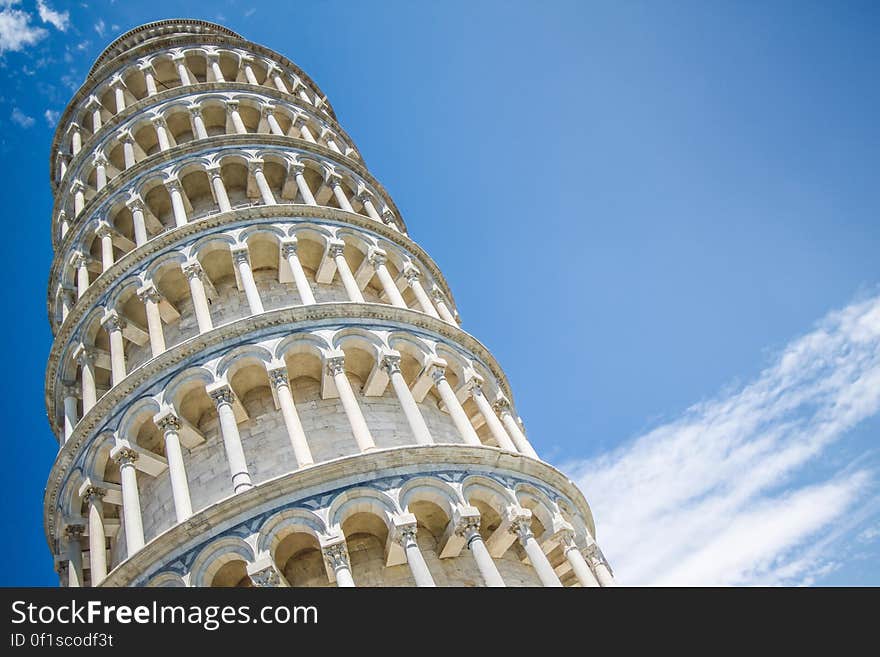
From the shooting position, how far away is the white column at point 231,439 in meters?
13.3

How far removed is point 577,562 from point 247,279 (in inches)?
330

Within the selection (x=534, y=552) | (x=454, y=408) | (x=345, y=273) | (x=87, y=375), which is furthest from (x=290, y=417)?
(x=87, y=375)

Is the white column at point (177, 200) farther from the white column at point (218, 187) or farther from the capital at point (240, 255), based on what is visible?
the capital at point (240, 255)

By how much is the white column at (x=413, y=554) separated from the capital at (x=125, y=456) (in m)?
5.26

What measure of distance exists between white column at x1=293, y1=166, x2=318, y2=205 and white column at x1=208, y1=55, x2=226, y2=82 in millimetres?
5836

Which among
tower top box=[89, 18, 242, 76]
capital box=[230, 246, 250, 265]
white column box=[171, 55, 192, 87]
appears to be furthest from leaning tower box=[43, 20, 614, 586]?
tower top box=[89, 18, 242, 76]

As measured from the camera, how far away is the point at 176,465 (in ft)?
46.2

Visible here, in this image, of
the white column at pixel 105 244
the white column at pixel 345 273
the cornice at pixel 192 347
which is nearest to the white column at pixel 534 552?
the cornice at pixel 192 347

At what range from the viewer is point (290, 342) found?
1590 cm

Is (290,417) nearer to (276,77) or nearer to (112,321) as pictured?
(112,321)

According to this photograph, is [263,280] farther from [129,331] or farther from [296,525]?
[296,525]
